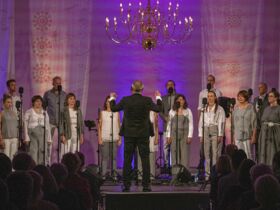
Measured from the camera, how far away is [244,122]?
46.2 ft

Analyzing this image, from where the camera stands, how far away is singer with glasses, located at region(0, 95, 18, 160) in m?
13.5

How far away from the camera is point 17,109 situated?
1345 cm

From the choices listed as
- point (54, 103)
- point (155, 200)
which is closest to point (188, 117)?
point (54, 103)

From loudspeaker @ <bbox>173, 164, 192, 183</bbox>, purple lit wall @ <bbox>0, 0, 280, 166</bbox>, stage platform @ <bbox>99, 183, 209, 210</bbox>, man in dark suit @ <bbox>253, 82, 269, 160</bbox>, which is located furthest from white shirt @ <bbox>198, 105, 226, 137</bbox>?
stage platform @ <bbox>99, 183, 209, 210</bbox>

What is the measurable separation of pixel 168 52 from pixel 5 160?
37.6ft

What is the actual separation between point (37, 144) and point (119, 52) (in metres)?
4.03

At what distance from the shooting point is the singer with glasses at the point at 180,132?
14.2m

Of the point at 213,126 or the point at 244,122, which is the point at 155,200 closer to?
the point at 213,126

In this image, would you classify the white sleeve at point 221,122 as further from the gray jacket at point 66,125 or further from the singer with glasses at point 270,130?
the gray jacket at point 66,125


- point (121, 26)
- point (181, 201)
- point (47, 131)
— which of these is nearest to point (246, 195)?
point (181, 201)

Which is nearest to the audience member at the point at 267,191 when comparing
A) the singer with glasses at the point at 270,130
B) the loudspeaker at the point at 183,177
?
the loudspeaker at the point at 183,177

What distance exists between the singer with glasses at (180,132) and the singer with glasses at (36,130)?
8.12ft

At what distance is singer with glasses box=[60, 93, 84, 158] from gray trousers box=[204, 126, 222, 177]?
254 cm

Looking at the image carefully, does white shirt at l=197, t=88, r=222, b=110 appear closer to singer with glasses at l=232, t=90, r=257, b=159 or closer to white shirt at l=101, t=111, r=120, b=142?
singer with glasses at l=232, t=90, r=257, b=159
